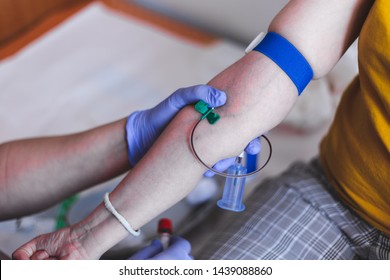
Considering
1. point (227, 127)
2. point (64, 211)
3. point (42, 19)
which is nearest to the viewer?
point (227, 127)

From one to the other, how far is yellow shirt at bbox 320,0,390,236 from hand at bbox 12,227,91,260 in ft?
1.80

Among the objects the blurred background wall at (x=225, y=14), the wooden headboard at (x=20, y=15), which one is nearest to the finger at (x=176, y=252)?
the blurred background wall at (x=225, y=14)

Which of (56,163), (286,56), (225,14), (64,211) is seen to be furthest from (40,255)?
(225,14)

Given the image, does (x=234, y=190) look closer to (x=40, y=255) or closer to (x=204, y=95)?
(x=204, y=95)

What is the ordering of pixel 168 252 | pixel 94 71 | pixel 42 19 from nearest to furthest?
pixel 168 252
pixel 94 71
pixel 42 19

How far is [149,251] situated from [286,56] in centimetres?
50

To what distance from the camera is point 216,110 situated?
1068 mm

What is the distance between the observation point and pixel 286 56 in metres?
1.06

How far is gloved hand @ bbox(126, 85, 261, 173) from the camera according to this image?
1061mm

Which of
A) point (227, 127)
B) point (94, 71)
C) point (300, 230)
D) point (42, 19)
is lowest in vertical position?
point (300, 230)

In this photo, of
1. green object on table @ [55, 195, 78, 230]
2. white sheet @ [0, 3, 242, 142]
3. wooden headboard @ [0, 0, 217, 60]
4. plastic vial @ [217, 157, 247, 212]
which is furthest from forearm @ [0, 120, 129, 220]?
wooden headboard @ [0, 0, 217, 60]
